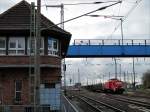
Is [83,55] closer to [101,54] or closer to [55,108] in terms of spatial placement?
[101,54]

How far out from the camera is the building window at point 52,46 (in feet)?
114

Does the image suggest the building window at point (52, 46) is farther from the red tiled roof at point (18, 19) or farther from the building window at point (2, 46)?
the building window at point (2, 46)

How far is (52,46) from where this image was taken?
115 ft

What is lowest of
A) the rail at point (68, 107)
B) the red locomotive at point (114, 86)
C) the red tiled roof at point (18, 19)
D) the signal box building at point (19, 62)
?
the red locomotive at point (114, 86)

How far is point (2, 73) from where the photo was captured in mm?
34125

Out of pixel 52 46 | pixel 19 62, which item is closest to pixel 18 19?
pixel 52 46

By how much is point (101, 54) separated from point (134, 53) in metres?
4.26

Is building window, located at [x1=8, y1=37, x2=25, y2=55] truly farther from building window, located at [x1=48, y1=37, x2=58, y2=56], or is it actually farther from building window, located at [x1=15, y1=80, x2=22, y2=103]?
building window, located at [x1=15, y1=80, x2=22, y2=103]

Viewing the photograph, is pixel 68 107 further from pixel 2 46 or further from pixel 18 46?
pixel 2 46

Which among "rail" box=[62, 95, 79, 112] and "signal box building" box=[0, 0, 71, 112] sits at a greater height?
"signal box building" box=[0, 0, 71, 112]

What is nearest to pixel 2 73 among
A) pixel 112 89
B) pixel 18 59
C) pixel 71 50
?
pixel 18 59

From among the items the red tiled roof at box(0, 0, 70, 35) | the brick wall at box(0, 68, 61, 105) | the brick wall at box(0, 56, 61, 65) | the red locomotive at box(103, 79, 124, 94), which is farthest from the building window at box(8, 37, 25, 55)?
the red locomotive at box(103, 79, 124, 94)

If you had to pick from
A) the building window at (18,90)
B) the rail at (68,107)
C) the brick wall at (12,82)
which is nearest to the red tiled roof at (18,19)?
the brick wall at (12,82)

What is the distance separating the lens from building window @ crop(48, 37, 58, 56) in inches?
1368
